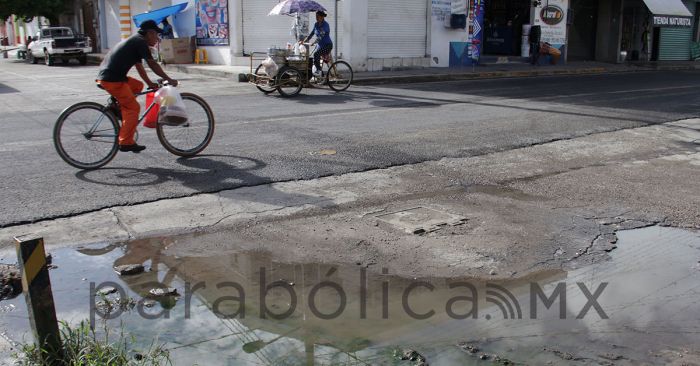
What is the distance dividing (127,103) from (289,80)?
7453mm

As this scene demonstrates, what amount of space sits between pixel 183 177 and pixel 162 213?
47.5 inches

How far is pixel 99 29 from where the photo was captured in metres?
34.7

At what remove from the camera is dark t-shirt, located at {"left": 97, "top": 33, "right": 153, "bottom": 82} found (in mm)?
7098

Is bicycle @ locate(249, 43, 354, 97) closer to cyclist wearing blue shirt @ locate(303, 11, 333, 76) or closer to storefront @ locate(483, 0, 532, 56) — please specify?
cyclist wearing blue shirt @ locate(303, 11, 333, 76)

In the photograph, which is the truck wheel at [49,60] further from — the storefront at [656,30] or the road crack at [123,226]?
the storefront at [656,30]

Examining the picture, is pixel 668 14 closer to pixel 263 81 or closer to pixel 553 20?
pixel 553 20

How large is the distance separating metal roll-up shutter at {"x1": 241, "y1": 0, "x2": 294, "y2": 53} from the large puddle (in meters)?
18.4

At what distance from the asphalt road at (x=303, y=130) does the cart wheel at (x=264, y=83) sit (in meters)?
0.41

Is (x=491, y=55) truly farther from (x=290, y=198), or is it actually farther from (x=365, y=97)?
(x=290, y=198)

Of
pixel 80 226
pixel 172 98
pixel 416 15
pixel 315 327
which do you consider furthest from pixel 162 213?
pixel 416 15

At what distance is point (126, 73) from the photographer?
7.23 metres

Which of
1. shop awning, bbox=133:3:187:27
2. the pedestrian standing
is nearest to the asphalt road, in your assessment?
shop awning, bbox=133:3:187:27

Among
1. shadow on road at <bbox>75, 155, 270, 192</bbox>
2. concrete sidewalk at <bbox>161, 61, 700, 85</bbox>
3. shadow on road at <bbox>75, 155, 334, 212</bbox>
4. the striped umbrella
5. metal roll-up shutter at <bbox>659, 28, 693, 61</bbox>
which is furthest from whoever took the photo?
metal roll-up shutter at <bbox>659, 28, 693, 61</bbox>

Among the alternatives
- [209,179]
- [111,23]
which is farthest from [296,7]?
[111,23]
